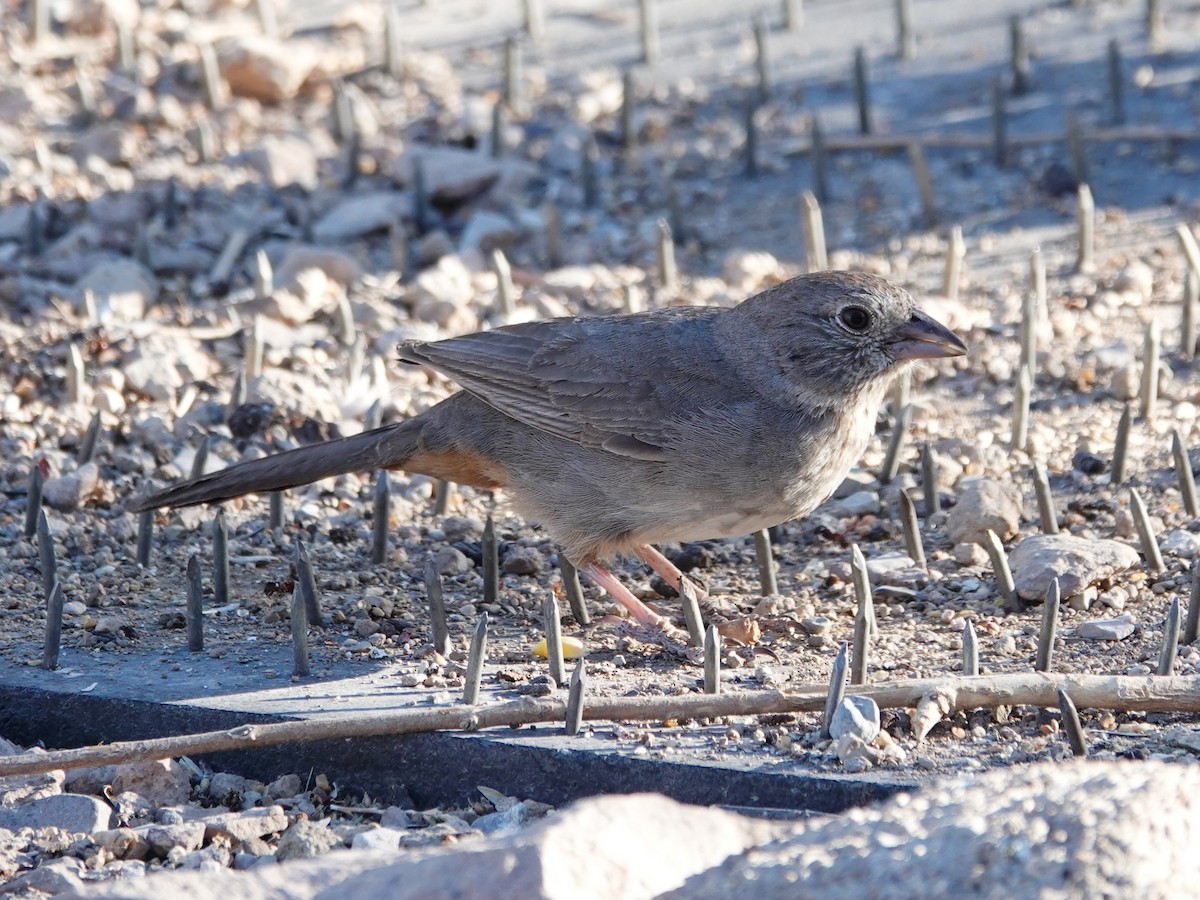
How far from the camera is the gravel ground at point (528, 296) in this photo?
4.79 meters

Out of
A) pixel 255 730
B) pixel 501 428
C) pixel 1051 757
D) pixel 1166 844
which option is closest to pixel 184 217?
pixel 501 428

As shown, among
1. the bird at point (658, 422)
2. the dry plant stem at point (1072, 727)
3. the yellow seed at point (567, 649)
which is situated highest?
the bird at point (658, 422)

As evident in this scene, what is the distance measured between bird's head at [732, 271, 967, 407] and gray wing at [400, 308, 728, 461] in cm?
22

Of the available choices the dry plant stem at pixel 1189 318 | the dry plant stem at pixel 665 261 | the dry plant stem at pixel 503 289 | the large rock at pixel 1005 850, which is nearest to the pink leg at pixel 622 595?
the large rock at pixel 1005 850

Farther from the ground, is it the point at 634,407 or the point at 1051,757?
the point at 634,407

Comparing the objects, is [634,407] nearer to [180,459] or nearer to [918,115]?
[180,459]

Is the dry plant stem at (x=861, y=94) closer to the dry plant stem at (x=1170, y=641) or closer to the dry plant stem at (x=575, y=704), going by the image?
the dry plant stem at (x=1170, y=641)

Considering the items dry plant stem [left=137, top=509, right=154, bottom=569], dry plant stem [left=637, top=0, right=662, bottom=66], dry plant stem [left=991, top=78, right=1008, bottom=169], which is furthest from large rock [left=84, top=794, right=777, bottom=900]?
dry plant stem [left=637, top=0, right=662, bottom=66]

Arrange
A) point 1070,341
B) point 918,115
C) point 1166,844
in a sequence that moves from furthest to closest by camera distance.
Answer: point 918,115, point 1070,341, point 1166,844

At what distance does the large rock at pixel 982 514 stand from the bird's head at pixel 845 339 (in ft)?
1.93

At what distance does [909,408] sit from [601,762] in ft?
8.23

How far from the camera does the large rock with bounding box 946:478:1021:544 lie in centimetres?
530

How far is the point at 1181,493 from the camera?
5.39m

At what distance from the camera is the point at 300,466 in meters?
5.18
